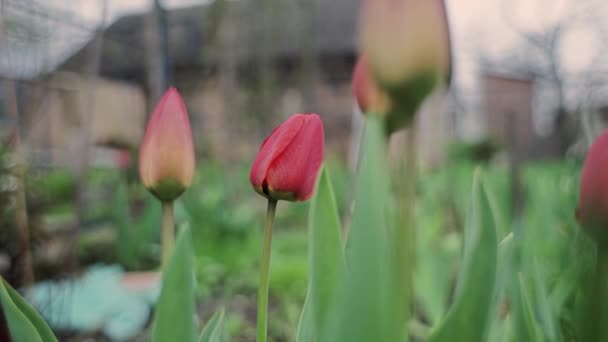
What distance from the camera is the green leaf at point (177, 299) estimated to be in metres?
0.26

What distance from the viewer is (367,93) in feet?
0.93

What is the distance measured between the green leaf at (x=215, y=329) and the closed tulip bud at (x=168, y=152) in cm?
8

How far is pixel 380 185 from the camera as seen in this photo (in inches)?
8.1

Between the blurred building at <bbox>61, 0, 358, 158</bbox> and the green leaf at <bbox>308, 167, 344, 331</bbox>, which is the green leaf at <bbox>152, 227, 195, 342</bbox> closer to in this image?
the green leaf at <bbox>308, 167, 344, 331</bbox>

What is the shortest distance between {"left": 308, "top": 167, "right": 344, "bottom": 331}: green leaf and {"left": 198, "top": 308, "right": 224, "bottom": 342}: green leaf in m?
0.09

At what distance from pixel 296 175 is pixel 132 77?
12.0 meters

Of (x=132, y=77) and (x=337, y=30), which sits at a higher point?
(x=337, y=30)

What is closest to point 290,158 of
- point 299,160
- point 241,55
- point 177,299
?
point 299,160

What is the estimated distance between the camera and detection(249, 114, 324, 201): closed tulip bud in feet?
1.08

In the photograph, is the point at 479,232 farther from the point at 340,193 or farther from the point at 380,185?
the point at 340,193

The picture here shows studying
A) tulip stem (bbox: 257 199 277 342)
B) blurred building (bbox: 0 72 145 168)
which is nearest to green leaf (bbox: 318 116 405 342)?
tulip stem (bbox: 257 199 277 342)

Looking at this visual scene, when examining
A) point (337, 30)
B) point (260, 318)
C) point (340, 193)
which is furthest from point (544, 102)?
point (260, 318)

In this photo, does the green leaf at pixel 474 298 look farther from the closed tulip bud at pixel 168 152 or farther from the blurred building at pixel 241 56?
the blurred building at pixel 241 56

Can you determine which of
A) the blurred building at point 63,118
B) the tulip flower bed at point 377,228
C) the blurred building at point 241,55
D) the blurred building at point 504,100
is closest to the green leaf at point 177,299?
the tulip flower bed at point 377,228
